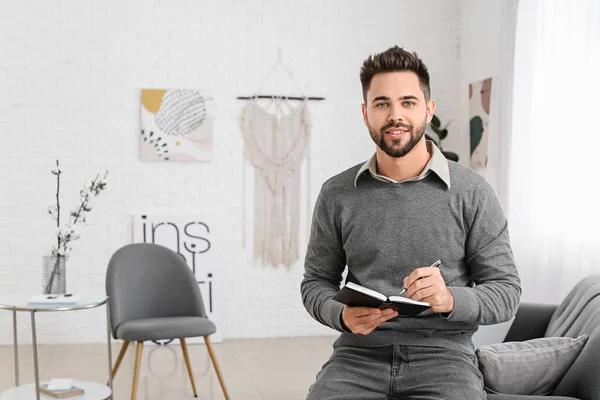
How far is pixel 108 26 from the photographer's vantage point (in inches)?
209

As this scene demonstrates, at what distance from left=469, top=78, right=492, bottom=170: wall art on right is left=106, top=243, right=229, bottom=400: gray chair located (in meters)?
2.23

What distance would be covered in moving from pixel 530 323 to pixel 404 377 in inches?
46.8

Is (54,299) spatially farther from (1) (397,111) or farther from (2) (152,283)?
(1) (397,111)

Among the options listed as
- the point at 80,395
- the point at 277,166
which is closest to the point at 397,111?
the point at 80,395

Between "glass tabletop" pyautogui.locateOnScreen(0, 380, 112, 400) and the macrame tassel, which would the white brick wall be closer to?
the macrame tassel

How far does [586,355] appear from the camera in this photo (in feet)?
8.02

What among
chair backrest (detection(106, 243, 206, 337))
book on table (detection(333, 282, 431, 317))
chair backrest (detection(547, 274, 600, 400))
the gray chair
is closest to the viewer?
book on table (detection(333, 282, 431, 317))

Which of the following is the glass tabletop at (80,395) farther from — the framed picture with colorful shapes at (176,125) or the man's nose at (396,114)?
the framed picture with colorful shapes at (176,125)

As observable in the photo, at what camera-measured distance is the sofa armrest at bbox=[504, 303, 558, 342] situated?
10.2 ft

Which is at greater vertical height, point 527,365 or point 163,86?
point 163,86

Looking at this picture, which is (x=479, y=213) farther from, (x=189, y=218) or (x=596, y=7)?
(x=189, y=218)

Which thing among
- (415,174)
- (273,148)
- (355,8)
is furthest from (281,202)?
(415,174)

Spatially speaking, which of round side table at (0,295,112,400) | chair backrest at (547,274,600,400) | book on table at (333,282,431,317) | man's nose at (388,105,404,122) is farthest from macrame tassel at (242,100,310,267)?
book on table at (333,282,431,317)

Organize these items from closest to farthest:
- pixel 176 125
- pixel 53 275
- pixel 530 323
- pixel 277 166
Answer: pixel 530 323 < pixel 53 275 < pixel 176 125 < pixel 277 166
